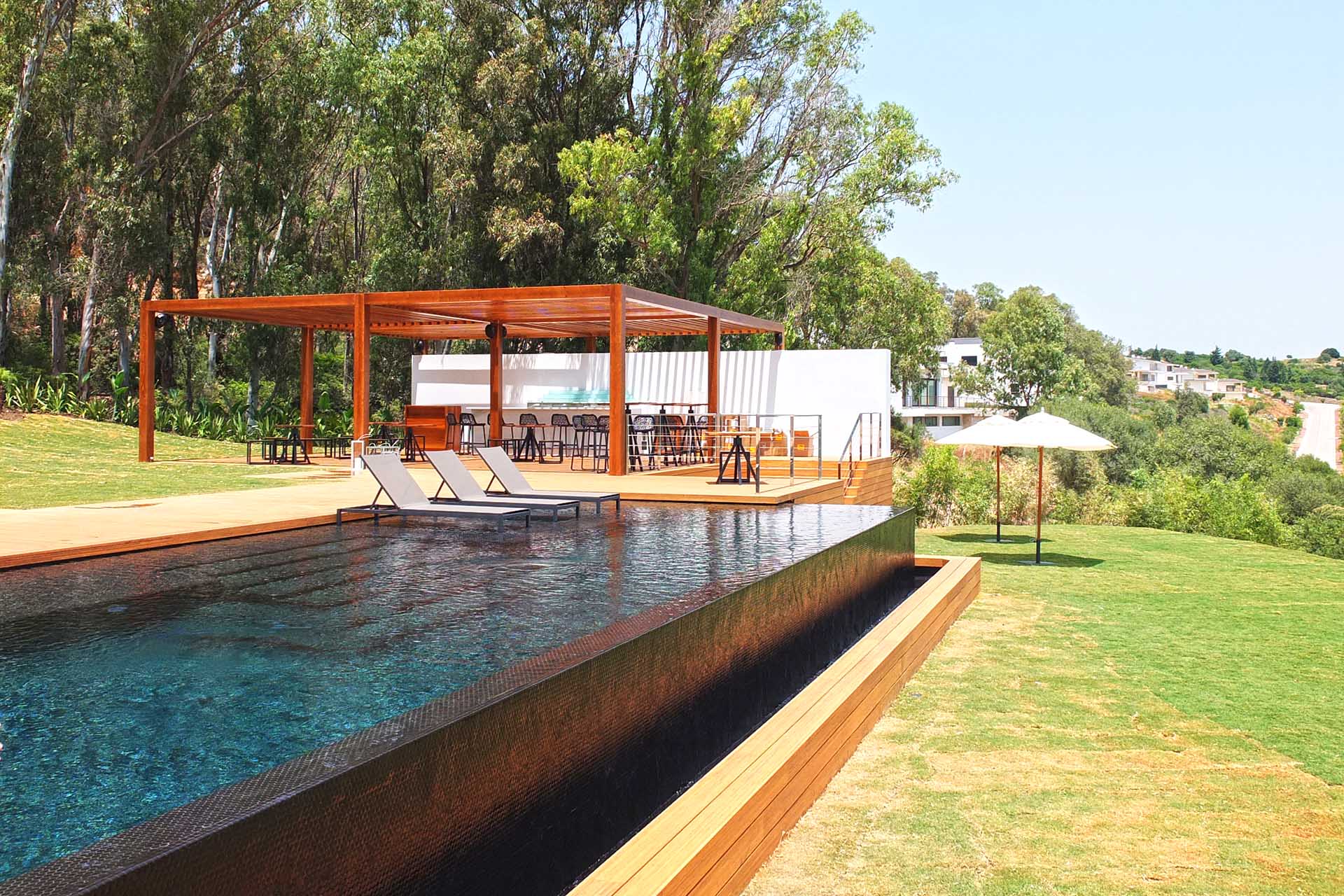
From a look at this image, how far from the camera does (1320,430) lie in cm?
10812

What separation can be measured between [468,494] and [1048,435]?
7.15 m

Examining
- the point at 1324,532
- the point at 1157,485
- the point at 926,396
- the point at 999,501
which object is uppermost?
the point at 926,396

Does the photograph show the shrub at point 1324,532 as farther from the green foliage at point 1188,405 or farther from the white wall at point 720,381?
the green foliage at point 1188,405

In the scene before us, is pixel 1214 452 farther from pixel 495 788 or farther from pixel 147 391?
pixel 495 788

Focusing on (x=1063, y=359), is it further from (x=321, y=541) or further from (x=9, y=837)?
(x=9, y=837)

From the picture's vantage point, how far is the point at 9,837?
228 cm

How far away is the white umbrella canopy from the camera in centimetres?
1270

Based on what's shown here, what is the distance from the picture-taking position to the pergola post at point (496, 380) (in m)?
18.8

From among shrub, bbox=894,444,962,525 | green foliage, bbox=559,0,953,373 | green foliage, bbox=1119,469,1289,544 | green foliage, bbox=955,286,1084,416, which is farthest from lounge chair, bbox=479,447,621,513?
green foliage, bbox=955,286,1084,416

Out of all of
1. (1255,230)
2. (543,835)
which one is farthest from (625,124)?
(1255,230)

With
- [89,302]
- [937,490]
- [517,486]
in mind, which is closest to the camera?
[517,486]

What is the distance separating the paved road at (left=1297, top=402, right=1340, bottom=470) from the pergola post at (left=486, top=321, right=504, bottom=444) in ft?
273

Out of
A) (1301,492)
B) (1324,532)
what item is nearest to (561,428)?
(1324,532)

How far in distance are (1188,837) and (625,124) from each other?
86.8 feet
